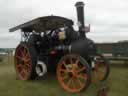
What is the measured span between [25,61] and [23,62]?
0.41m

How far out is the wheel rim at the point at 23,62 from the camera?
26.0ft

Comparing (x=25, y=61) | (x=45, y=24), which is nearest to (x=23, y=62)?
(x=25, y=61)

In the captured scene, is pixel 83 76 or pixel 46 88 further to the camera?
pixel 46 88

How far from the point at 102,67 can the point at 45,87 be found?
2248mm

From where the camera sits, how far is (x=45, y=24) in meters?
7.84

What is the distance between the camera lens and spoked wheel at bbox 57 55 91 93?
6.17m

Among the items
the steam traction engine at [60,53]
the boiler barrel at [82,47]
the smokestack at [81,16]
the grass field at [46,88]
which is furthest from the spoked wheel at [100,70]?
the smokestack at [81,16]

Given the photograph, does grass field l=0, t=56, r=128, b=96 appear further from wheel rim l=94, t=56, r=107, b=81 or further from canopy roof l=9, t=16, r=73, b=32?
canopy roof l=9, t=16, r=73, b=32

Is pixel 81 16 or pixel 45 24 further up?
pixel 81 16

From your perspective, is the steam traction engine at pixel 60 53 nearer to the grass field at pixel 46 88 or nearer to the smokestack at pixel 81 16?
the smokestack at pixel 81 16

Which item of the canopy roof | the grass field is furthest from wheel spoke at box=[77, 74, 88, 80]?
the canopy roof

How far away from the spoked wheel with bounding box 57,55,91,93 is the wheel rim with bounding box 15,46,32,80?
1459 millimetres

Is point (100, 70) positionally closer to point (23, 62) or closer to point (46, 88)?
point (46, 88)

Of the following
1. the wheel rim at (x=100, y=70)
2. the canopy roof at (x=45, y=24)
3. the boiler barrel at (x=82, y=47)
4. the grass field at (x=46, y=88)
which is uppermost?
the canopy roof at (x=45, y=24)
